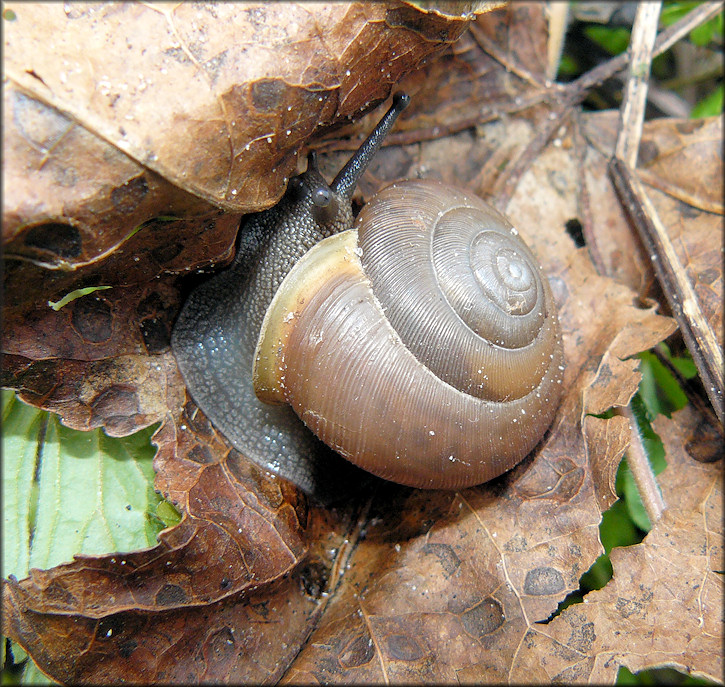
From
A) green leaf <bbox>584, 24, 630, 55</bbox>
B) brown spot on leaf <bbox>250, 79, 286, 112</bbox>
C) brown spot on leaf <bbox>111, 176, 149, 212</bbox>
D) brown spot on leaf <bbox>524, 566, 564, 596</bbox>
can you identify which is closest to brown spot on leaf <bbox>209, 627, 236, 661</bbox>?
brown spot on leaf <bbox>524, 566, 564, 596</bbox>

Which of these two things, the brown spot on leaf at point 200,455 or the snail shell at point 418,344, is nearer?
the snail shell at point 418,344

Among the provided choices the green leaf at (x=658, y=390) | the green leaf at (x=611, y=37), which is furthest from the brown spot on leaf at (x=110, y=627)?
the green leaf at (x=611, y=37)

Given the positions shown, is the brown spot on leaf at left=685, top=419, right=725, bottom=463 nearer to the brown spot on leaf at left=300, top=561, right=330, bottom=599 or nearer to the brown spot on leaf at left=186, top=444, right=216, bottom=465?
the brown spot on leaf at left=300, top=561, right=330, bottom=599

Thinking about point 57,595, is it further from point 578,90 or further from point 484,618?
point 578,90

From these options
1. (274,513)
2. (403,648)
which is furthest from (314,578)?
(403,648)

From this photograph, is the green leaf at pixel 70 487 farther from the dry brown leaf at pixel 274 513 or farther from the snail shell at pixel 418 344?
the snail shell at pixel 418 344

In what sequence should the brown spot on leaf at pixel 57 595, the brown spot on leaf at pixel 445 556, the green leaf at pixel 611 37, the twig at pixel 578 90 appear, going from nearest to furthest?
the brown spot on leaf at pixel 57 595, the brown spot on leaf at pixel 445 556, the twig at pixel 578 90, the green leaf at pixel 611 37

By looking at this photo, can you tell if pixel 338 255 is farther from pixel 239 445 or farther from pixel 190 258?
pixel 239 445

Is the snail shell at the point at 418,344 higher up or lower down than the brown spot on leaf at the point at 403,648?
higher up
